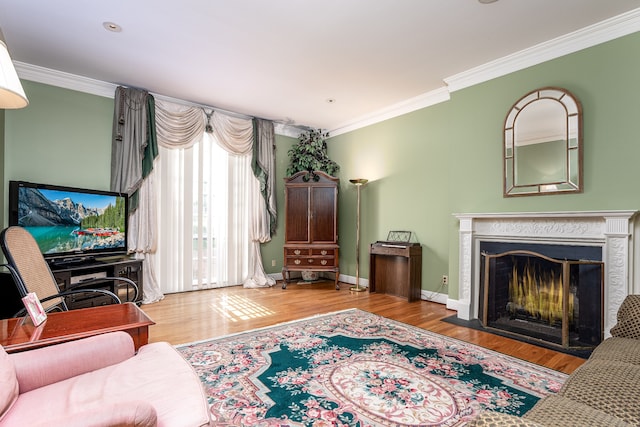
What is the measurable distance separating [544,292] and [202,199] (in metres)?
4.45

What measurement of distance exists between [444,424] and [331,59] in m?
3.27

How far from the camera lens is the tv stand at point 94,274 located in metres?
3.33

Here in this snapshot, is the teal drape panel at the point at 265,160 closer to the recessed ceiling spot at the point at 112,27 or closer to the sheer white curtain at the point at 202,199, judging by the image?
the sheer white curtain at the point at 202,199

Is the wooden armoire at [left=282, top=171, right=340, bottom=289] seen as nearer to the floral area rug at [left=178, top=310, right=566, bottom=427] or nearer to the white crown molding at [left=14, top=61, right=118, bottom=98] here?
the floral area rug at [left=178, top=310, right=566, bottom=427]

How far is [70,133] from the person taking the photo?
3.89 m

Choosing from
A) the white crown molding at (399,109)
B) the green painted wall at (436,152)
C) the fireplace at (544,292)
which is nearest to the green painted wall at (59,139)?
the green painted wall at (436,152)

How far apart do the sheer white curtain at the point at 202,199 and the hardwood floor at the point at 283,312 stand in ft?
1.24

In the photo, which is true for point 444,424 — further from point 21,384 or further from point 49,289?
point 49,289

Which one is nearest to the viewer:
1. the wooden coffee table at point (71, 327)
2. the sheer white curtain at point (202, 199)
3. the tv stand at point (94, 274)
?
the wooden coffee table at point (71, 327)

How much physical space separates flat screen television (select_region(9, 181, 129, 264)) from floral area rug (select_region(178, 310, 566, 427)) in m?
2.01

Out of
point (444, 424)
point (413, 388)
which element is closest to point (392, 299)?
point (413, 388)

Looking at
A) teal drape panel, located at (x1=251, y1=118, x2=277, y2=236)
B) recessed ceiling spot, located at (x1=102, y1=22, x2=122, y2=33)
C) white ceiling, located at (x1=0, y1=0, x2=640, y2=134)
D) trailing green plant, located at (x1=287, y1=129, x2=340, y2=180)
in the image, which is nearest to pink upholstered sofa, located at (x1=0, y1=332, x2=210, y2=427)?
white ceiling, located at (x1=0, y1=0, x2=640, y2=134)

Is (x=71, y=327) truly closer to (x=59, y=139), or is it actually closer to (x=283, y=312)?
(x=283, y=312)

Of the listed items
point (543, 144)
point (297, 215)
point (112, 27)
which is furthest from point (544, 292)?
point (112, 27)
